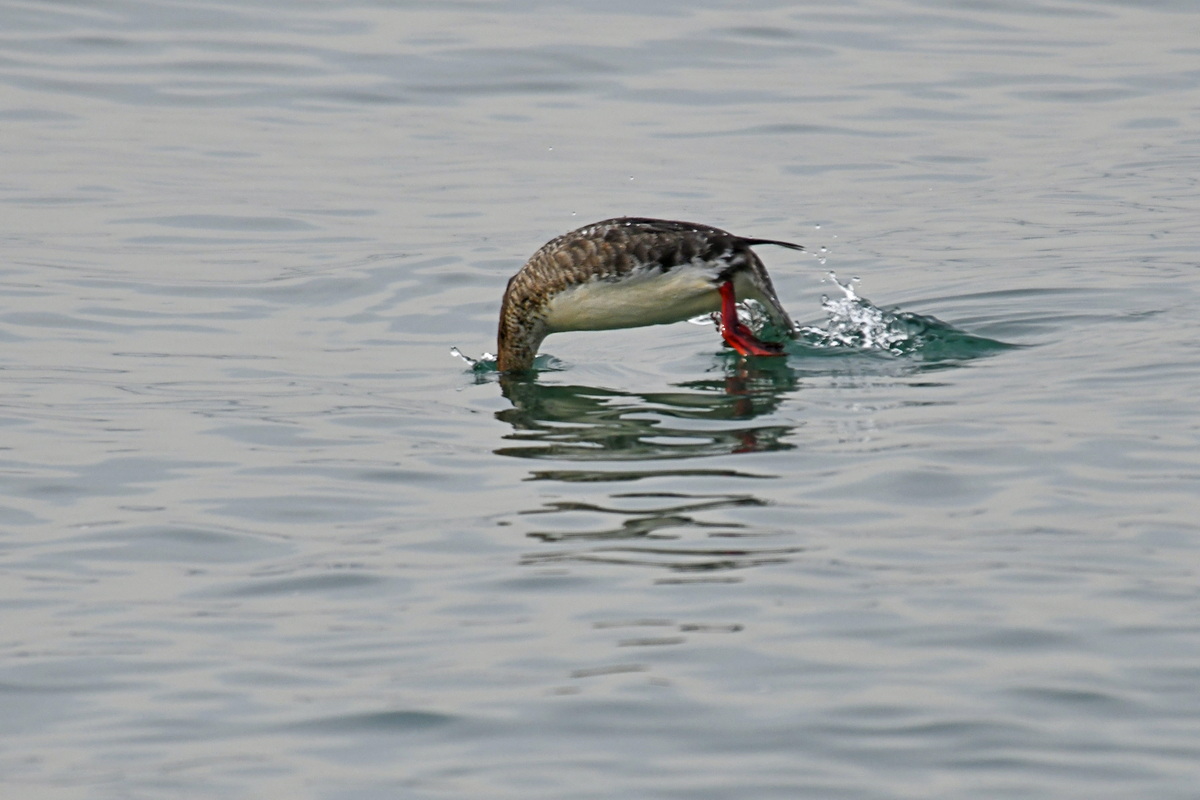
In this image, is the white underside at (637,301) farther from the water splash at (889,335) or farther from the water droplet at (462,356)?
the water splash at (889,335)

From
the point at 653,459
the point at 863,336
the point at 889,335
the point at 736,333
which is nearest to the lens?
the point at 653,459

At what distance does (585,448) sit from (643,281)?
1.93 meters

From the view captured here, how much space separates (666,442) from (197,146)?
11.0 m

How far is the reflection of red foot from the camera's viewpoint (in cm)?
1134

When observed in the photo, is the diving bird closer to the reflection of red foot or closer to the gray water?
the reflection of red foot

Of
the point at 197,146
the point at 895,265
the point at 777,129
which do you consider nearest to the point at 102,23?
the point at 197,146

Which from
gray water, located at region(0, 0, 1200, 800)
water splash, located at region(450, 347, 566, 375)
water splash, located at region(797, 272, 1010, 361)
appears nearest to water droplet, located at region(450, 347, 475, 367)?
water splash, located at region(450, 347, 566, 375)

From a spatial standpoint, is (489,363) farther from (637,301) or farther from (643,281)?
(643,281)

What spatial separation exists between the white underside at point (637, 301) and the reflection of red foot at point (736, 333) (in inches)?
2.8

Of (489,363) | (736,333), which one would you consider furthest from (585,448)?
(489,363)

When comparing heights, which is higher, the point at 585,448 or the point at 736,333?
the point at 736,333

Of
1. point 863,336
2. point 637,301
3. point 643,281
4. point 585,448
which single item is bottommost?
point 585,448

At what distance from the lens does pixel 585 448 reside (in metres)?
9.57

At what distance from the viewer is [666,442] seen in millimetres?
9516
